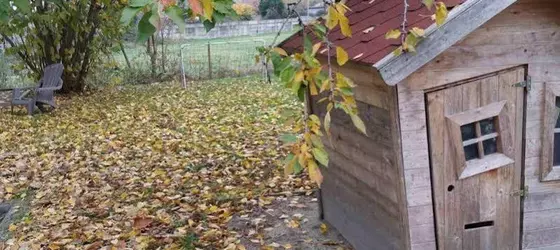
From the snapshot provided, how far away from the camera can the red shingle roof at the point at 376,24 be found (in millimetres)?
2930

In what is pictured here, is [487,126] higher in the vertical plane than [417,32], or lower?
lower

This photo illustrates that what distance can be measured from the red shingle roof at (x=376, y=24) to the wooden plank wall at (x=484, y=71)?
9.0 inches

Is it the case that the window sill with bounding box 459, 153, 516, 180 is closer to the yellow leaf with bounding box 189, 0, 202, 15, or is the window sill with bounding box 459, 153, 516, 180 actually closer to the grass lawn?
the yellow leaf with bounding box 189, 0, 202, 15

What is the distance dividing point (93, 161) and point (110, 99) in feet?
19.5

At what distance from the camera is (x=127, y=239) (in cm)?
475

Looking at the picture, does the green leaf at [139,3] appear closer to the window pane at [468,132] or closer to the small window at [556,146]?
the window pane at [468,132]

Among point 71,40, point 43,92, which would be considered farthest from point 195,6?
point 71,40

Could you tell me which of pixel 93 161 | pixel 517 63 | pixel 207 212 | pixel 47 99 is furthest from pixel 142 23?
pixel 47 99

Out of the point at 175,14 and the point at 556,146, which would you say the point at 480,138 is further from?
the point at 175,14

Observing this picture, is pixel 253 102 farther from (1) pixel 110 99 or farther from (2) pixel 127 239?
(2) pixel 127 239

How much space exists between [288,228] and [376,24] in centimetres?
215

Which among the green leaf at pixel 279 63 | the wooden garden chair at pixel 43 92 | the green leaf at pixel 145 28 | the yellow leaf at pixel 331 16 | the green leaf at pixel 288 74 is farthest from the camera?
the wooden garden chair at pixel 43 92

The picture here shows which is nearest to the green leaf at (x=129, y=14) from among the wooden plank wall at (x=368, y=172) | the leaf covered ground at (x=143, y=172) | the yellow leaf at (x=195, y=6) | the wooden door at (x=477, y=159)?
the yellow leaf at (x=195, y=6)

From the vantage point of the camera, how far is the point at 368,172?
3654 millimetres
